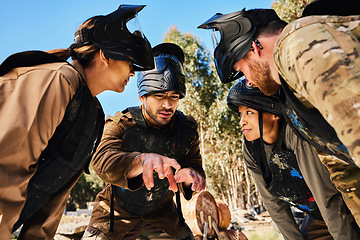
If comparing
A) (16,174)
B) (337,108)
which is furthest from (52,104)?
(337,108)

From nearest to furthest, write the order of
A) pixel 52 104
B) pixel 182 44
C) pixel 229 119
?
pixel 52 104, pixel 229 119, pixel 182 44

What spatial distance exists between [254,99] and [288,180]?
0.96 meters

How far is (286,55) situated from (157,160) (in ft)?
4.60

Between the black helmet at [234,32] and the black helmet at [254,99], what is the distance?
867mm

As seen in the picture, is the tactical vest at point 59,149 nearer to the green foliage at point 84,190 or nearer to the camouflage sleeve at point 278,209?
the camouflage sleeve at point 278,209

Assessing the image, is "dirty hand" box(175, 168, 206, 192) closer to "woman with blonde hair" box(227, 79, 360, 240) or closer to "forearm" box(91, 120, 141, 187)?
"forearm" box(91, 120, 141, 187)

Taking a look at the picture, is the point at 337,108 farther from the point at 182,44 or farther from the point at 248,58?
the point at 182,44

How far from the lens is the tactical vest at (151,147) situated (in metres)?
3.78

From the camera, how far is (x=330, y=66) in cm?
145

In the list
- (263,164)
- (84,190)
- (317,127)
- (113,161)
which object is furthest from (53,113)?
(84,190)

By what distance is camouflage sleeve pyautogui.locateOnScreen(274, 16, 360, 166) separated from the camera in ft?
4.51

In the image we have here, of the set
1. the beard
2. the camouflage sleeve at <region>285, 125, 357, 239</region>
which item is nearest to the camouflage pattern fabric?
the beard

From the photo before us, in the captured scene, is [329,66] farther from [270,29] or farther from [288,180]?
[288,180]

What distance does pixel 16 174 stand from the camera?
1.71m
